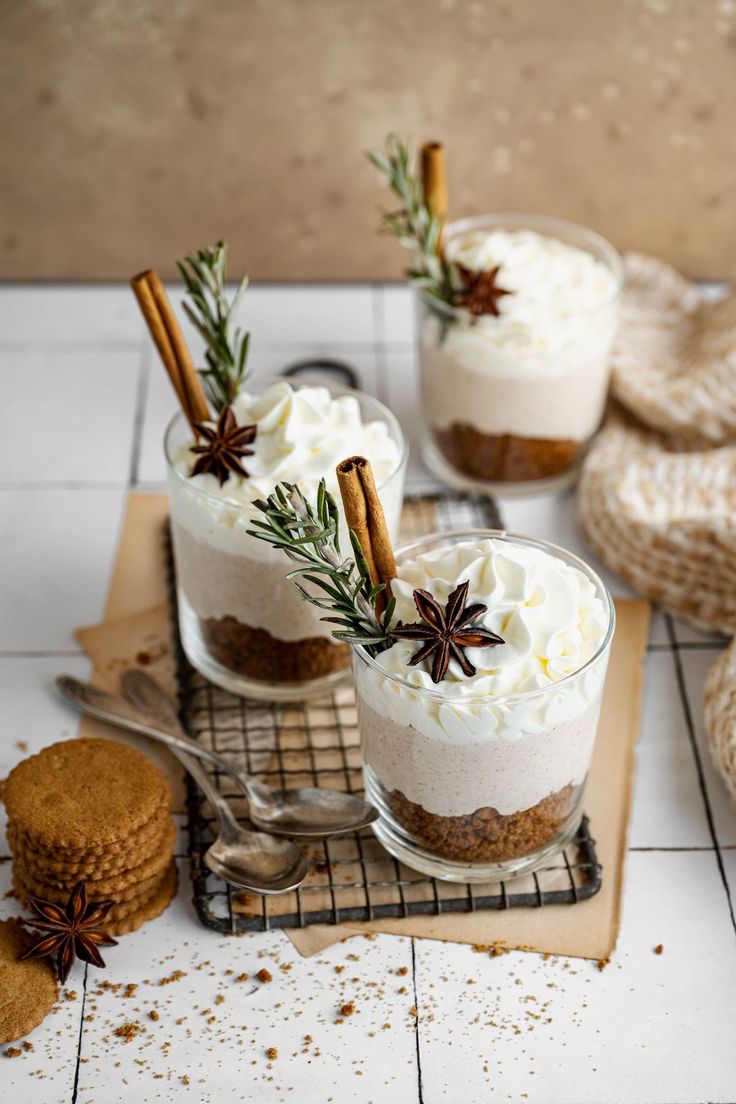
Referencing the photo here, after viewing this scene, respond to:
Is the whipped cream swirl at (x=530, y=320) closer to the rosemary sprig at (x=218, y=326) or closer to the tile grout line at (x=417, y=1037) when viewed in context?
the rosemary sprig at (x=218, y=326)

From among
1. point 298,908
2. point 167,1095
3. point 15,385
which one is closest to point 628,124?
point 15,385

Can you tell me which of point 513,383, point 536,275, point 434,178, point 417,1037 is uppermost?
point 434,178

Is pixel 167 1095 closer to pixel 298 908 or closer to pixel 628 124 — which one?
pixel 298 908

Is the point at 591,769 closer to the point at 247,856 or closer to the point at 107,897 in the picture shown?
the point at 247,856

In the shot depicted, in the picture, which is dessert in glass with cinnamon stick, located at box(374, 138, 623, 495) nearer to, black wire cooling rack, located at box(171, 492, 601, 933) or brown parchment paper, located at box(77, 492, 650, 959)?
brown parchment paper, located at box(77, 492, 650, 959)

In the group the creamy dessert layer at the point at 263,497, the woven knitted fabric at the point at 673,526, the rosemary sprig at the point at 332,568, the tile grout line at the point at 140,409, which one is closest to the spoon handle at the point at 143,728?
the creamy dessert layer at the point at 263,497

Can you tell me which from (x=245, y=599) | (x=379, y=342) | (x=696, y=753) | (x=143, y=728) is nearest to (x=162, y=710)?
(x=143, y=728)
